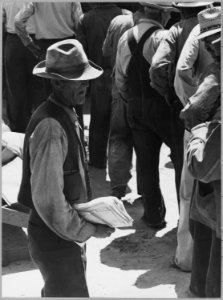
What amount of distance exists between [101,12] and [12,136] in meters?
3.37

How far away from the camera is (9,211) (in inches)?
244

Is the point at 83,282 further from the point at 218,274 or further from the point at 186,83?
the point at 186,83

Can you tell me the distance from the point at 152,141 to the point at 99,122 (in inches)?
70.7

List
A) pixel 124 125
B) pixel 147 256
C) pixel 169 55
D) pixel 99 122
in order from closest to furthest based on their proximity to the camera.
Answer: pixel 169 55
pixel 147 256
pixel 124 125
pixel 99 122

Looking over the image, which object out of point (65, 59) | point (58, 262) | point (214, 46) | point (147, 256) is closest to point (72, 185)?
point (58, 262)

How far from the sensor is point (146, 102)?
21.7 feet

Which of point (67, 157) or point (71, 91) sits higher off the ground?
point (71, 91)

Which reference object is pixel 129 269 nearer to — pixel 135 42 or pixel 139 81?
pixel 139 81

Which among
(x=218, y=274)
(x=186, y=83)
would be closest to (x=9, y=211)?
(x=186, y=83)

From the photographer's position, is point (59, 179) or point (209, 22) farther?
point (209, 22)

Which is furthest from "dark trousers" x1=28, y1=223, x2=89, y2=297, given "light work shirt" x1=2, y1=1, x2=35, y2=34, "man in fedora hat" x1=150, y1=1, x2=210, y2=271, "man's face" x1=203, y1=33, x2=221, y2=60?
"light work shirt" x1=2, y1=1, x2=35, y2=34

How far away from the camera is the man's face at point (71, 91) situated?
14.5 feet

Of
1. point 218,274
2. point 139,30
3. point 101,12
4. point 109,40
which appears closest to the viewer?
point 218,274

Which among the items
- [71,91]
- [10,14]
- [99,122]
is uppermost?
[71,91]
